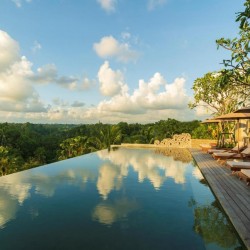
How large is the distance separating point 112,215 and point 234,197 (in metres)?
2.91

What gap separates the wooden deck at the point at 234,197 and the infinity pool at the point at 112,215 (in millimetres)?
175

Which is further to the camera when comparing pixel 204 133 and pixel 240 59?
pixel 204 133

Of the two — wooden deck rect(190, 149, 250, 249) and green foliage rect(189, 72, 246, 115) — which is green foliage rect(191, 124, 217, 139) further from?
wooden deck rect(190, 149, 250, 249)

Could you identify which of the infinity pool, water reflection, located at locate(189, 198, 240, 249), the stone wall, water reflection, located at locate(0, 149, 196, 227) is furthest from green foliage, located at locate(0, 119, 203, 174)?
water reflection, located at locate(189, 198, 240, 249)

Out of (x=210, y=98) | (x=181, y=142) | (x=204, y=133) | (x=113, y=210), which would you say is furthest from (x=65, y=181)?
(x=204, y=133)

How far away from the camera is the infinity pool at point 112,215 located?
4.78m

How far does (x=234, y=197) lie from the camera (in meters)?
6.82

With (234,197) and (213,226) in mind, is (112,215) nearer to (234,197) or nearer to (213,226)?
(213,226)

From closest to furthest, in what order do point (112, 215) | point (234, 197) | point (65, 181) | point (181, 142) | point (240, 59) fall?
point (240, 59)
point (112, 215)
point (234, 197)
point (65, 181)
point (181, 142)

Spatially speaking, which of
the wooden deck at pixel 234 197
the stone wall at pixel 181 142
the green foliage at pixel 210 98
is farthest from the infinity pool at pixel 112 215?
the stone wall at pixel 181 142

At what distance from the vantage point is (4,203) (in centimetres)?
720

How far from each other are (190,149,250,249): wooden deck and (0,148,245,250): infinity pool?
6.9 inches

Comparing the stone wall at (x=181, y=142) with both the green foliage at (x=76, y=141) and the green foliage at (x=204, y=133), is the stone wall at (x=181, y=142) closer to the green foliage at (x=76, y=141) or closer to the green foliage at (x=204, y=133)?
the green foliage at (x=204, y=133)

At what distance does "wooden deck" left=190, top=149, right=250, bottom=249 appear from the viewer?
16.0 feet
